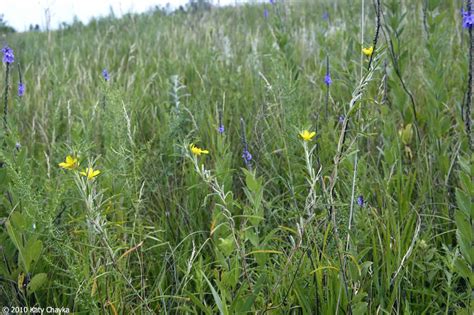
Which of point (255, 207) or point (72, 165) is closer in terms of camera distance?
point (72, 165)

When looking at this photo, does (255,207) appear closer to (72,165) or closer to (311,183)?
(311,183)

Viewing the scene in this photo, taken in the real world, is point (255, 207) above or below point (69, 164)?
below

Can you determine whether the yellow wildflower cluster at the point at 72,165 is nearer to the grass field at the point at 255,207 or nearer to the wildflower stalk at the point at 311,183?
the grass field at the point at 255,207

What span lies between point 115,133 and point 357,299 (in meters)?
1.16

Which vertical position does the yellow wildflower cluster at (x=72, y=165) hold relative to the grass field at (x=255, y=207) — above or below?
above

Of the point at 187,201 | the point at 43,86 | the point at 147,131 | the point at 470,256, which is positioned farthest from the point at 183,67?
the point at 470,256

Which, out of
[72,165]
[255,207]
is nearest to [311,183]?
[255,207]

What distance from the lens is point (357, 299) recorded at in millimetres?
1212

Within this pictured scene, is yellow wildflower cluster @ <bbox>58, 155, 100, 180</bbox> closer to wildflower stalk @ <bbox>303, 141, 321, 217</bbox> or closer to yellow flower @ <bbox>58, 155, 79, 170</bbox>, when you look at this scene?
yellow flower @ <bbox>58, 155, 79, 170</bbox>

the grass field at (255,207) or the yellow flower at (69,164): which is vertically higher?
the yellow flower at (69,164)

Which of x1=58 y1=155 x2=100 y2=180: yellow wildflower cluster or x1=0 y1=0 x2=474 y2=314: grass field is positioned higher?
x1=58 y1=155 x2=100 y2=180: yellow wildflower cluster

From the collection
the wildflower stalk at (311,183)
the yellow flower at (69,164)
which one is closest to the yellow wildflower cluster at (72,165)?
the yellow flower at (69,164)

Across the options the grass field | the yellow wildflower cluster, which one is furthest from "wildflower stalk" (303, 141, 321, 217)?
the yellow wildflower cluster

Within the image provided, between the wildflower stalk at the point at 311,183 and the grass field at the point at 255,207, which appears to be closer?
the wildflower stalk at the point at 311,183
